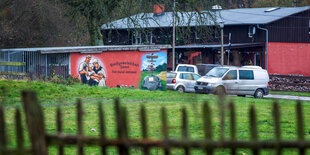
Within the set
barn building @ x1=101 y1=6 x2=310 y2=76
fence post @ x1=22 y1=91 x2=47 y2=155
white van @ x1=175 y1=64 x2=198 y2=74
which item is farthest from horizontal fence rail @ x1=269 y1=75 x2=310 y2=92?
fence post @ x1=22 y1=91 x2=47 y2=155

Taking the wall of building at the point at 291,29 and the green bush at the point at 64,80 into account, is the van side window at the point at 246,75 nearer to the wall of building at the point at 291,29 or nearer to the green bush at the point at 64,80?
the green bush at the point at 64,80

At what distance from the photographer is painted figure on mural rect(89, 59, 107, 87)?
81.6ft

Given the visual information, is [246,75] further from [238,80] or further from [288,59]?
[288,59]

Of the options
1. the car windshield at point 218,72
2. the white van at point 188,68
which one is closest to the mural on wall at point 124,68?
the car windshield at point 218,72

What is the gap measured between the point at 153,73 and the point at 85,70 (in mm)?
3951

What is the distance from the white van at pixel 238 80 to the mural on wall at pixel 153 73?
2.05 metres

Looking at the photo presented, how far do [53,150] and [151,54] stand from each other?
18.6 m

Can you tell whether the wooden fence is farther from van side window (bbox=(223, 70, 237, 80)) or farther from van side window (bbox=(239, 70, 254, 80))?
van side window (bbox=(239, 70, 254, 80))

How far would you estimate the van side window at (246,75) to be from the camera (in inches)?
993

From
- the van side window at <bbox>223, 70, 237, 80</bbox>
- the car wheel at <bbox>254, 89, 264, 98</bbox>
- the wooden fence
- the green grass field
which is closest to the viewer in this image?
the wooden fence

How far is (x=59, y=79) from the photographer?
23.1 m

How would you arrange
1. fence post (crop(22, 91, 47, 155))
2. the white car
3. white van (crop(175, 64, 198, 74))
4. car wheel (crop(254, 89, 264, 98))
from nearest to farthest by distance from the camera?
1. fence post (crop(22, 91, 47, 155))
2. car wheel (crop(254, 89, 264, 98))
3. the white car
4. white van (crop(175, 64, 198, 74))

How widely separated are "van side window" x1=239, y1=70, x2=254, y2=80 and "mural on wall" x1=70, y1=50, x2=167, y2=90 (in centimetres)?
444

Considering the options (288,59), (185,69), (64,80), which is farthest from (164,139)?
(288,59)
